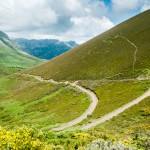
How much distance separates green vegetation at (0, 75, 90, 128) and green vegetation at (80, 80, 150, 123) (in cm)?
533

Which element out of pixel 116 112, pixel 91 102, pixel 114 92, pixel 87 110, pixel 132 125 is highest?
pixel 114 92

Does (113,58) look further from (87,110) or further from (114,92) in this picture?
(87,110)

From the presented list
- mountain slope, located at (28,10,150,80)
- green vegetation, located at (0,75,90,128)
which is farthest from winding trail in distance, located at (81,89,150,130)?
mountain slope, located at (28,10,150,80)

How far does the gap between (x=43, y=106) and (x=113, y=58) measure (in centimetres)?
5136

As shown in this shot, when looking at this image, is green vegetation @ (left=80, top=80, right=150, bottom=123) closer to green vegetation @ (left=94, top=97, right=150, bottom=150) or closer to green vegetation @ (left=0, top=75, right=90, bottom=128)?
green vegetation @ (left=0, top=75, right=90, bottom=128)

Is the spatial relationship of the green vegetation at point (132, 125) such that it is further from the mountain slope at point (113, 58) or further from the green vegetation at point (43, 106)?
the mountain slope at point (113, 58)

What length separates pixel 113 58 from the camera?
144000 millimetres

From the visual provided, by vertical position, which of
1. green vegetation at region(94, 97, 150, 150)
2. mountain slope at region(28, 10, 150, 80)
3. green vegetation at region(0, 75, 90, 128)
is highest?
mountain slope at region(28, 10, 150, 80)

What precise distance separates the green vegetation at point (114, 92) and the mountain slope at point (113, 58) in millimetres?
9246

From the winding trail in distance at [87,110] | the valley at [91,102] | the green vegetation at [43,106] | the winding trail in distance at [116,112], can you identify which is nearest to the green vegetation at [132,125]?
the valley at [91,102]

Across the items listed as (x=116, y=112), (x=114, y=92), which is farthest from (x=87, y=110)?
(x=114, y=92)

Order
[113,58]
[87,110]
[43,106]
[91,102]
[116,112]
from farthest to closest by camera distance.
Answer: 1. [113,58]
2. [43,106]
3. [91,102]
4. [87,110]
5. [116,112]

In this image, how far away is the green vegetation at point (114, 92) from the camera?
246 ft

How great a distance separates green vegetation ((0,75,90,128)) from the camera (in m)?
81.4
